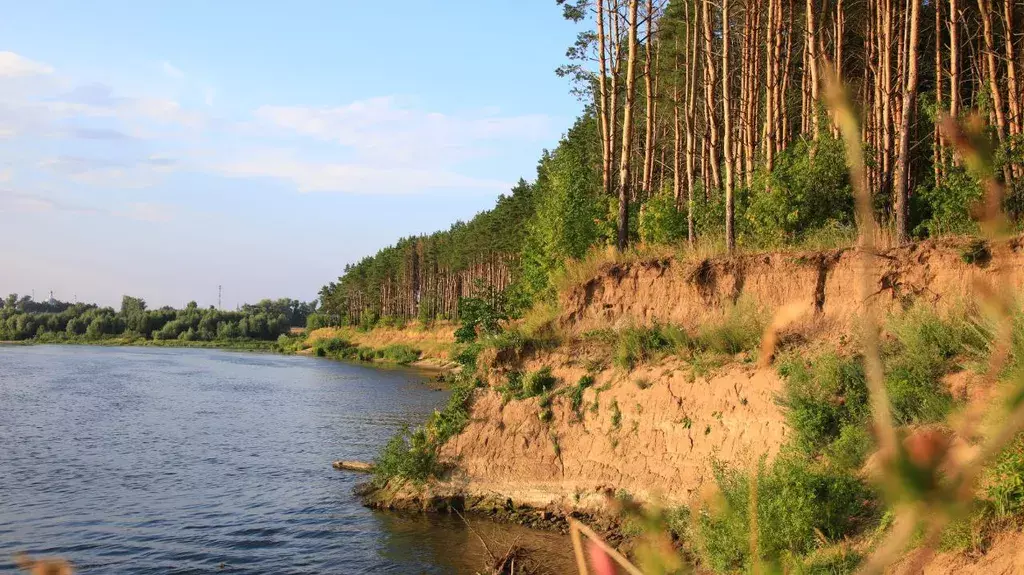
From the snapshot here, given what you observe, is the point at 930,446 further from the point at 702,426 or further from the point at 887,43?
the point at 887,43

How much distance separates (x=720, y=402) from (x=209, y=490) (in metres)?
14.8

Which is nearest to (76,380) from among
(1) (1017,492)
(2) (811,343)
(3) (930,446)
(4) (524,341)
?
(4) (524,341)


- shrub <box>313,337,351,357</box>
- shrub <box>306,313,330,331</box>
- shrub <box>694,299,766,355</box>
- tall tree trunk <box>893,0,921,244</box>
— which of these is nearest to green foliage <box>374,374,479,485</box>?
shrub <box>694,299,766,355</box>

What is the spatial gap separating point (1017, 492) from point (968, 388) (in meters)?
3.15

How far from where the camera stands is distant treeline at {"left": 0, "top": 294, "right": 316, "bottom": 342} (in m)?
149

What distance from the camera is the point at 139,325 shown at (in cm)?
15500

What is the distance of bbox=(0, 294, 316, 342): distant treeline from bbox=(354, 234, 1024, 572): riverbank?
14505 cm

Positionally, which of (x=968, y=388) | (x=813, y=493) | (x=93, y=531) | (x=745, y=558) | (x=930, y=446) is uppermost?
(x=930, y=446)

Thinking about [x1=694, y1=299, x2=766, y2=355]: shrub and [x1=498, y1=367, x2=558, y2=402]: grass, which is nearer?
[x1=694, y1=299, x2=766, y2=355]: shrub

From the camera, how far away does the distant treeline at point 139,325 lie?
149375 millimetres

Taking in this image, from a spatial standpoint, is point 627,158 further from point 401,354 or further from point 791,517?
point 401,354

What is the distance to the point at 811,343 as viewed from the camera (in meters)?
15.1

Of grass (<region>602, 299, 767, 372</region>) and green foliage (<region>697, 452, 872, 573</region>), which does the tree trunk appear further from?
green foliage (<region>697, 452, 872, 573</region>)

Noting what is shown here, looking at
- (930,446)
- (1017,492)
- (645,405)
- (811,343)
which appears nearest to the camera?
(930,446)
